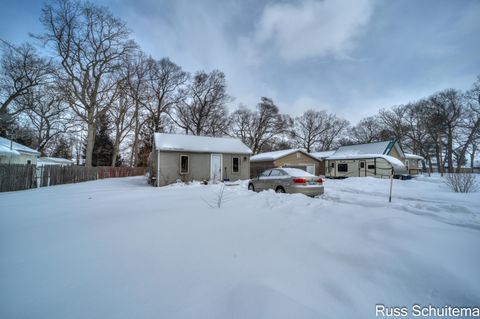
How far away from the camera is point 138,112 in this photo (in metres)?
26.4

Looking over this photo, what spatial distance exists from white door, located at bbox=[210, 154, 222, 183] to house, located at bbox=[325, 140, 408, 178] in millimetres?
14332

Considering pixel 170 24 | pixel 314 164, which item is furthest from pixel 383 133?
pixel 170 24

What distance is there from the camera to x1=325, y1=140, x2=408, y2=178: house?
62.7 feet

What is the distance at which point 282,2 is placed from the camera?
30.5 ft

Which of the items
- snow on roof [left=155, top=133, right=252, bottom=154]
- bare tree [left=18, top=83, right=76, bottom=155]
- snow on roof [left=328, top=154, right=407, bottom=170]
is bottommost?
snow on roof [left=328, top=154, right=407, bottom=170]

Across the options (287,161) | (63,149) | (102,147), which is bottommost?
(287,161)

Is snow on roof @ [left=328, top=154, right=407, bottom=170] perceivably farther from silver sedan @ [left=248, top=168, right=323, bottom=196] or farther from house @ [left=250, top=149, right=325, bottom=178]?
silver sedan @ [left=248, top=168, right=323, bottom=196]

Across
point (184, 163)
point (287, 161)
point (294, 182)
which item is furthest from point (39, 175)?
point (287, 161)

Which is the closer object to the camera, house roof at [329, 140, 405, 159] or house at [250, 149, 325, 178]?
house roof at [329, 140, 405, 159]

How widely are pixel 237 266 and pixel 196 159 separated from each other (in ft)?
45.9

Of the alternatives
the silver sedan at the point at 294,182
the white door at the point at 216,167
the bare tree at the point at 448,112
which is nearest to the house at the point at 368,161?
the bare tree at the point at 448,112

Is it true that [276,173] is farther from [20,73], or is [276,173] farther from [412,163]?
[412,163]

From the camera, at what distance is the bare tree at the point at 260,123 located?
34.3m

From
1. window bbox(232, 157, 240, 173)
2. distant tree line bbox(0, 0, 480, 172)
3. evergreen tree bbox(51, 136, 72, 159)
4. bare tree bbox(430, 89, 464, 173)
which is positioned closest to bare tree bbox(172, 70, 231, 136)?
distant tree line bbox(0, 0, 480, 172)
